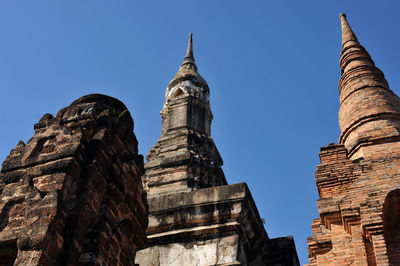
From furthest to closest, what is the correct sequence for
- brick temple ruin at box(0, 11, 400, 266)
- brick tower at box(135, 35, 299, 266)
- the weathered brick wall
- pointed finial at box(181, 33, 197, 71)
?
pointed finial at box(181, 33, 197, 71)
brick tower at box(135, 35, 299, 266)
brick temple ruin at box(0, 11, 400, 266)
the weathered brick wall

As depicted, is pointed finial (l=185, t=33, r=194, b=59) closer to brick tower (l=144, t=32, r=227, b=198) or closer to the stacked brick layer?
brick tower (l=144, t=32, r=227, b=198)

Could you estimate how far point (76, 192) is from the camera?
441 centimetres

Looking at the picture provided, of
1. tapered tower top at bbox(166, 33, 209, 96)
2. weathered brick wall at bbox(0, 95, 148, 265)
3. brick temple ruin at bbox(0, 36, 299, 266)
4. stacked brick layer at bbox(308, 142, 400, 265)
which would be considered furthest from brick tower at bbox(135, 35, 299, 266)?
tapered tower top at bbox(166, 33, 209, 96)

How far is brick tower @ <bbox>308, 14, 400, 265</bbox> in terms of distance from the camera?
7.71 meters

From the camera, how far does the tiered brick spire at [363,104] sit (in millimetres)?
9688

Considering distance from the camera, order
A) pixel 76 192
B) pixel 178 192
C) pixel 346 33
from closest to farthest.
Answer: pixel 76 192 < pixel 178 192 < pixel 346 33

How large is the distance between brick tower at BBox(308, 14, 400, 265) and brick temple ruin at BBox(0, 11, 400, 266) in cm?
2

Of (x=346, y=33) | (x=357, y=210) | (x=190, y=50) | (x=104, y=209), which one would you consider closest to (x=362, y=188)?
(x=357, y=210)

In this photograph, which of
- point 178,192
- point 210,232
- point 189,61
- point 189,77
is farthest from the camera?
point 189,61

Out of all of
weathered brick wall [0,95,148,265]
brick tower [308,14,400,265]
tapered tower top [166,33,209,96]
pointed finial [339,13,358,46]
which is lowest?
weathered brick wall [0,95,148,265]

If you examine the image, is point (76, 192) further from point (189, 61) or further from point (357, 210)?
point (189, 61)

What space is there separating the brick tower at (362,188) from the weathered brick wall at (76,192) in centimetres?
383

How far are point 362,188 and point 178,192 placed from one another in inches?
118

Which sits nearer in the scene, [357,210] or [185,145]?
[357,210]
